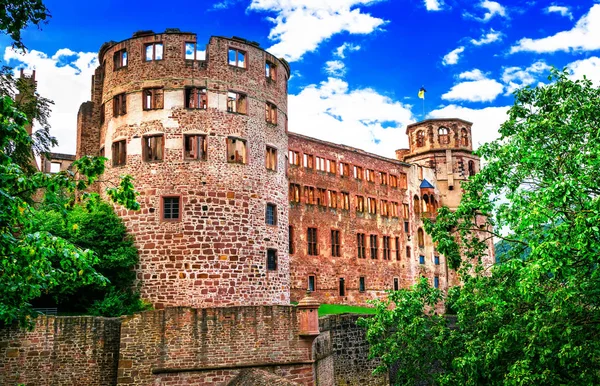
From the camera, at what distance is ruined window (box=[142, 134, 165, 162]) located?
1144 inches

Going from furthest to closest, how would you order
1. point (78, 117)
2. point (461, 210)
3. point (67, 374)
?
point (78, 117), point (67, 374), point (461, 210)

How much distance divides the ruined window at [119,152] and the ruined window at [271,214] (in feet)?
22.6

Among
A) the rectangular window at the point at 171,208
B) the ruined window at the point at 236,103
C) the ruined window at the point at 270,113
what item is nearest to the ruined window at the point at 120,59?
the ruined window at the point at 236,103

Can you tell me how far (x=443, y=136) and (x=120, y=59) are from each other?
34.5 m

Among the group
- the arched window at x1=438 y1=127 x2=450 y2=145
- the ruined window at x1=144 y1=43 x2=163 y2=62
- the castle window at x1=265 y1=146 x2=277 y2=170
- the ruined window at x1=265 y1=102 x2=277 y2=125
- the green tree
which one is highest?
the arched window at x1=438 y1=127 x2=450 y2=145

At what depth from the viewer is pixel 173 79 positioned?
29609mm

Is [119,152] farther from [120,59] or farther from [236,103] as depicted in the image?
[236,103]

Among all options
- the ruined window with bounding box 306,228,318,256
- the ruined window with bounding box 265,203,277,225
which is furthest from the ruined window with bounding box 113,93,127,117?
Answer: the ruined window with bounding box 306,228,318,256

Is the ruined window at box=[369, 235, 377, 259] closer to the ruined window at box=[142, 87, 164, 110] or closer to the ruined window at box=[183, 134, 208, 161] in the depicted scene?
the ruined window at box=[183, 134, 208, 161]

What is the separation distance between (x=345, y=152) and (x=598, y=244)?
34222mm

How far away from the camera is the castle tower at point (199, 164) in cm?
2789

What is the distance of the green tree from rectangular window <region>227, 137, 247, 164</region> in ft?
35.7

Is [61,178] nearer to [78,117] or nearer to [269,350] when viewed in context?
[269,350]

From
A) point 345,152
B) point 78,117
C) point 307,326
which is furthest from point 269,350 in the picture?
point 345,152
